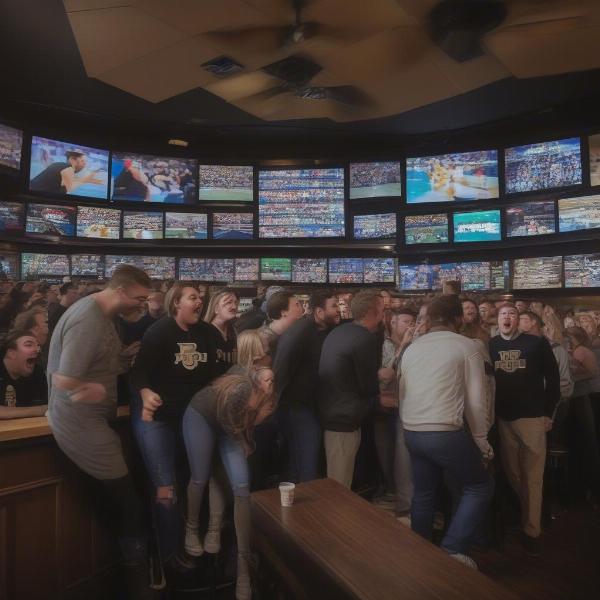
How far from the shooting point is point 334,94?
13.8 ft

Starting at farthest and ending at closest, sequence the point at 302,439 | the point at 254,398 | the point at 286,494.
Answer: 1. the point at 302,439
2. the point at 254,398
3. the point at 286,494

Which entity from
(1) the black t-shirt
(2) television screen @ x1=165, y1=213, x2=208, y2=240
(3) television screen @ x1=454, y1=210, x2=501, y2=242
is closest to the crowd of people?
(1) the black t-shirt

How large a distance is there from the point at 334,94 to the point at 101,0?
205 centimetres

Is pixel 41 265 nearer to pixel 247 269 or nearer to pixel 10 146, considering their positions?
pixel 10 146

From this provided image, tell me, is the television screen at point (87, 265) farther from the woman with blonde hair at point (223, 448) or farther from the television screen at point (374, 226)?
the woman with blonde hair at point (223, 448)

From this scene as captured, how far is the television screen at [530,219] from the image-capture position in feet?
20.0

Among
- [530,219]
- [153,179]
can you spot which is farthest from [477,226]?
[153,179]

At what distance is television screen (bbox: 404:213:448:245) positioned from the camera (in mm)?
6676

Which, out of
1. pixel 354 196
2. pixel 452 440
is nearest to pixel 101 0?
pixel 452 440

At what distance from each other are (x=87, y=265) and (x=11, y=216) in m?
1.03

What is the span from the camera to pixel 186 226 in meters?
6.76

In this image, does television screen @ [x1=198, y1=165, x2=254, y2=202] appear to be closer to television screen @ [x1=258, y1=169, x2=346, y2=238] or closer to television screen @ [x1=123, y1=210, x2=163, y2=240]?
television screen @ [x1=258, y1=169, x2=346, y2=238]

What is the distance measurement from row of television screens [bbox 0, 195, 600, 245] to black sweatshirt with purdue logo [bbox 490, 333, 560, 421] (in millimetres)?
3699

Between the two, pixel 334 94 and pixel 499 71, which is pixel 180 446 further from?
pixel 499 71
